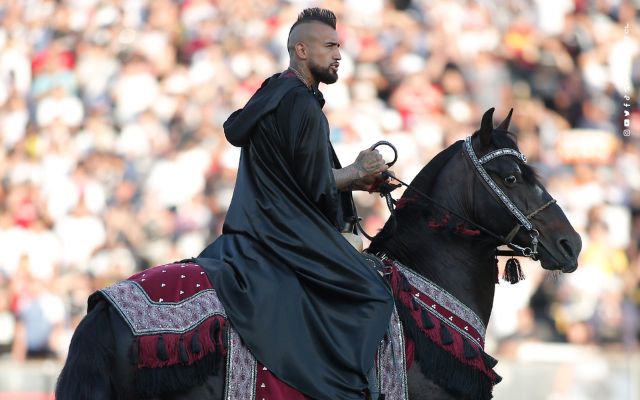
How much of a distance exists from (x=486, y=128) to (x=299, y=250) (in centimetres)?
117

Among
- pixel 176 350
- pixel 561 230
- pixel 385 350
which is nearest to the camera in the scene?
pixel 176 350

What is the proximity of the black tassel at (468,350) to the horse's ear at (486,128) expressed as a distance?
3.32 feet

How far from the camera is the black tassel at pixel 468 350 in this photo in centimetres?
520

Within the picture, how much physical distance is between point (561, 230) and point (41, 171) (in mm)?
7701

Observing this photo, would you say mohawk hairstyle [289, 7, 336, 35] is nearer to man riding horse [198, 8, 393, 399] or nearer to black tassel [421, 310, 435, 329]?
man riding horse [198, 8, 393, 399]

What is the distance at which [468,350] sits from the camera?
5.21 meters

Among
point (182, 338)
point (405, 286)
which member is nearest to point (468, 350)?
point (405, 286)

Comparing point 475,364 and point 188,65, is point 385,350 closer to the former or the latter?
point 475,364

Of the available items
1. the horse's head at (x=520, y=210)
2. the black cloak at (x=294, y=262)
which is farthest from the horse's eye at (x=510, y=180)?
the black cloak at (x=294, y=262)

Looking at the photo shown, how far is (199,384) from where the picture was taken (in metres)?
4.72

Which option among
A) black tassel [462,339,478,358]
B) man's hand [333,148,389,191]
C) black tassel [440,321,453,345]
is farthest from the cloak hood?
black tassel [462,339,478,358]

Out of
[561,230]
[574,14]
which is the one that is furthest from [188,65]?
[561,230]

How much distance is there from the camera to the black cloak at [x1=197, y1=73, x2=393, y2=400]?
191 inches

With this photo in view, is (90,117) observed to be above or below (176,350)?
above
